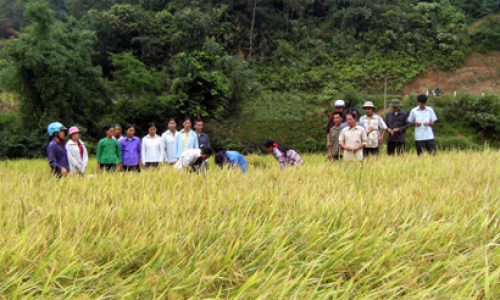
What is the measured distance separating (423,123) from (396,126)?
1.40 ft

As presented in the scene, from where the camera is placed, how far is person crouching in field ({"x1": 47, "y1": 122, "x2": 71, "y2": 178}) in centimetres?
448

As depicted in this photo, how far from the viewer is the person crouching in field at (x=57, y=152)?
4.48 m

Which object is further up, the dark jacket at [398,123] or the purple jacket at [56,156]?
the dark jacket at [398,123]

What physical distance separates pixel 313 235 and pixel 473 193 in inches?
70.2

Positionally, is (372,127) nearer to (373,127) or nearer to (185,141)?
(373,127)

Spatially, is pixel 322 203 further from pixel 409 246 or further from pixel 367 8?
pixel 367 8

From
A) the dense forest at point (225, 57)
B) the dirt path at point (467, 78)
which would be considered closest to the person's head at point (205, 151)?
the dense forest at point (225, 57)

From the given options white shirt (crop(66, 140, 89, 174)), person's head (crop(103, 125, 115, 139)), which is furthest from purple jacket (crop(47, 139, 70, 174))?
person's head (crop(103, 125, 115, 139))

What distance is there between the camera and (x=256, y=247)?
1917 millimetres

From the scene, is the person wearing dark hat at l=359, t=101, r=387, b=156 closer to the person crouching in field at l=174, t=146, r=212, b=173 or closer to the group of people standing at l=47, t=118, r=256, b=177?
the group of people standing at l=47, t=118, r=256, b=177

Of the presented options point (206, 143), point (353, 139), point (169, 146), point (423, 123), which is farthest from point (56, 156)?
point (423, 123)

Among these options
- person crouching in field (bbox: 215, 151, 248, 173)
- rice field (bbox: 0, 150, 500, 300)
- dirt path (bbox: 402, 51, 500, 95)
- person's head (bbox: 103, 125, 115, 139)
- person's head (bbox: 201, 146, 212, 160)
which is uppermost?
dirt path (bbox: 402, 51, 500, 95)

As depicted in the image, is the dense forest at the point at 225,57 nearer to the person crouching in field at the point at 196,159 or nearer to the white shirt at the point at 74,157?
the person crouching in field at the point at 196,159

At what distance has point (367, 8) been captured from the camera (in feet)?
88.6
